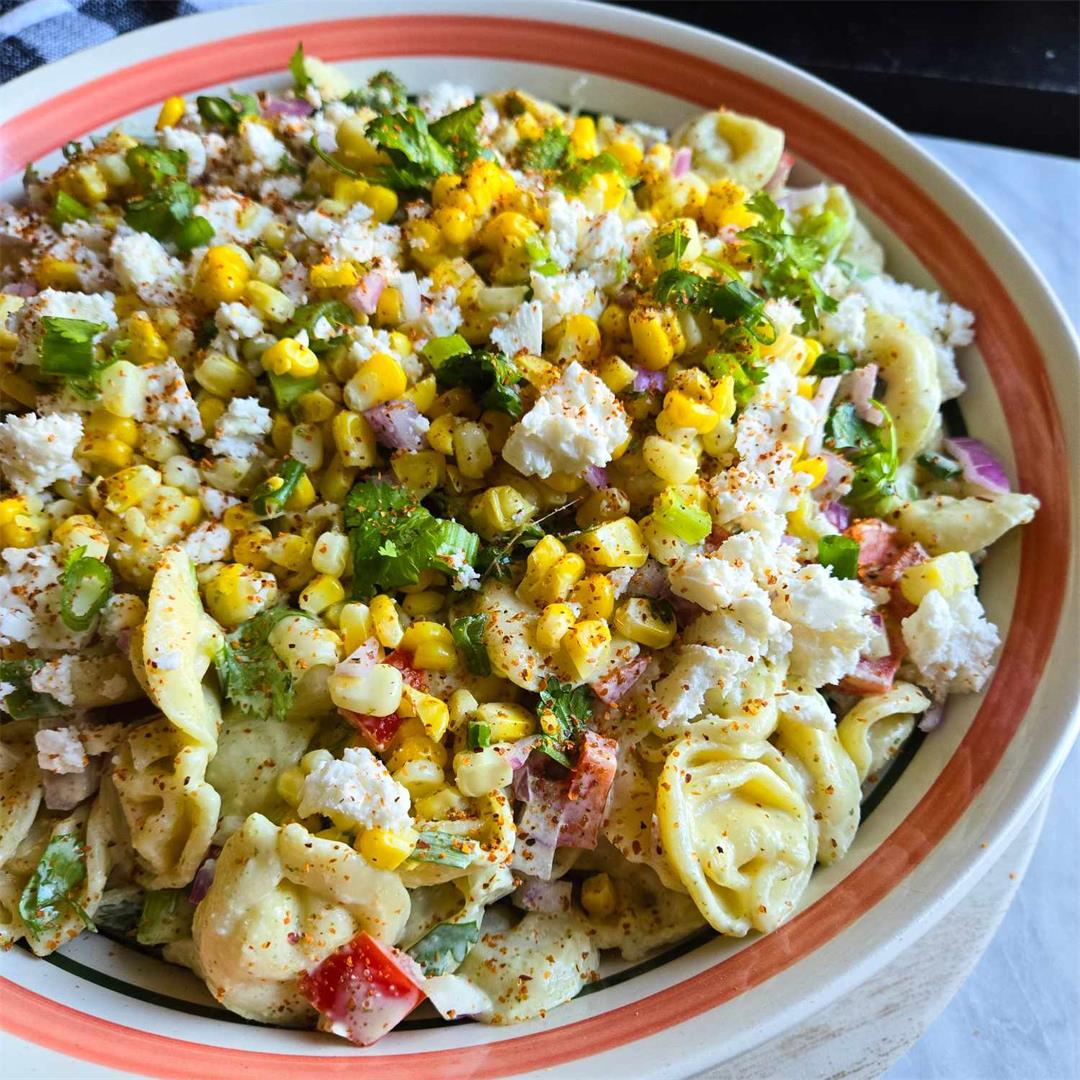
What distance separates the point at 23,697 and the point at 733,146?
2.92m

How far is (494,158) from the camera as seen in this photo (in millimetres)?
3289

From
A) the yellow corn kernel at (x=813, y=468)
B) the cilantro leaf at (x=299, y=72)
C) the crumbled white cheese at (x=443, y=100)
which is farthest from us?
the cilantro leaf at (x=299, y=72)

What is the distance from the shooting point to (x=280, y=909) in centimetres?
229

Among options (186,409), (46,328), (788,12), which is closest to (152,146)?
(46,328)

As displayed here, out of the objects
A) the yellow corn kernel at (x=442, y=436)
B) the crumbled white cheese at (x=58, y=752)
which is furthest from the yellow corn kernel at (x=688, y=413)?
the crumbled white cheese at (x=58, y=752)

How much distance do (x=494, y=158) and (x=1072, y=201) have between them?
3.32 meters

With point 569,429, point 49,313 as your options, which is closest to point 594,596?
point 569,429

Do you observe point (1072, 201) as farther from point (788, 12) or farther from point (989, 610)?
point (989, 610)

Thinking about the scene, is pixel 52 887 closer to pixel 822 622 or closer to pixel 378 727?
pixel 378 727

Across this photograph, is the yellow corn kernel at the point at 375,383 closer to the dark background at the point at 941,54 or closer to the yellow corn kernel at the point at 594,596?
the yellow corn kernel at the point at 594,596

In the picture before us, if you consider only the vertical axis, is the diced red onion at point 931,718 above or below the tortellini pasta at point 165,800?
above

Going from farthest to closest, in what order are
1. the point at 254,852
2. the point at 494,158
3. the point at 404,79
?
the point at 404,79 < the point at 494,158 < the point at 254,852

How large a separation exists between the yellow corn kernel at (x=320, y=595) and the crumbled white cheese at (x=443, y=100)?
179 centimetres

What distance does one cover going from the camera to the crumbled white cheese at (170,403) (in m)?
2.73
